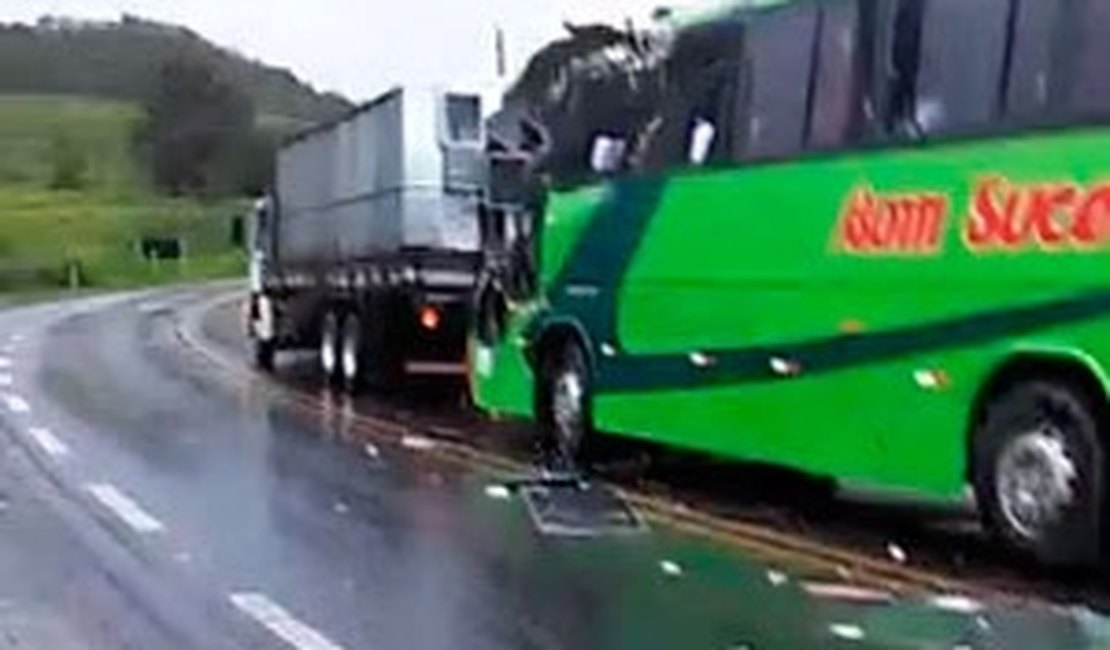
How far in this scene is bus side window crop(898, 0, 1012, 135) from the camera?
39.0 ft

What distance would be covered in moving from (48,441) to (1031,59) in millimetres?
9732

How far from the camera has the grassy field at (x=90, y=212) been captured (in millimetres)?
79688

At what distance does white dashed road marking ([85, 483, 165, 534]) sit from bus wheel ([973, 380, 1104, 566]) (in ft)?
14.8

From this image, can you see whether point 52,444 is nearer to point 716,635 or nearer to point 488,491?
point 488,491

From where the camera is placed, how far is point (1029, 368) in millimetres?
11625

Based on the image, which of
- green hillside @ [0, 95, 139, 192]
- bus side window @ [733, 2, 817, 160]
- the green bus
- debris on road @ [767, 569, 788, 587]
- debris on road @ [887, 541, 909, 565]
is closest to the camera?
the green bus

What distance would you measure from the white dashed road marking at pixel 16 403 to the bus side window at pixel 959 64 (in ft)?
38.8

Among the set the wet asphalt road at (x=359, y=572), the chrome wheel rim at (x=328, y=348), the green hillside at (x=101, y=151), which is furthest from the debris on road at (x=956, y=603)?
the green hillside at (x=101, y=151)

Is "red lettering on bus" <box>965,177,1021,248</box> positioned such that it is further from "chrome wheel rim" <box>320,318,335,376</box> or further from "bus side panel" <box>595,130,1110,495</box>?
"chrome wheel rim" <box>320,318,335,376</box>

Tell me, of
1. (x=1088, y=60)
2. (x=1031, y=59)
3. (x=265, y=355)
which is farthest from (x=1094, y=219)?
(x=265, y=355)

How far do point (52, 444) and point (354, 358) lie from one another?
7.28 metres

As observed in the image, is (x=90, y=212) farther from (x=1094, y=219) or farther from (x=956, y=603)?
(x=956, y=603)

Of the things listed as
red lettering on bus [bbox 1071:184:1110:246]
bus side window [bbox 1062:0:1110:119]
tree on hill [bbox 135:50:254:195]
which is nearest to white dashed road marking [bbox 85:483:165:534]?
red lettering on bus [bbox 1071:184:1110:246]

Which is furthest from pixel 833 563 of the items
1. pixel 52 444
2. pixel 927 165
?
pixel 52 444
